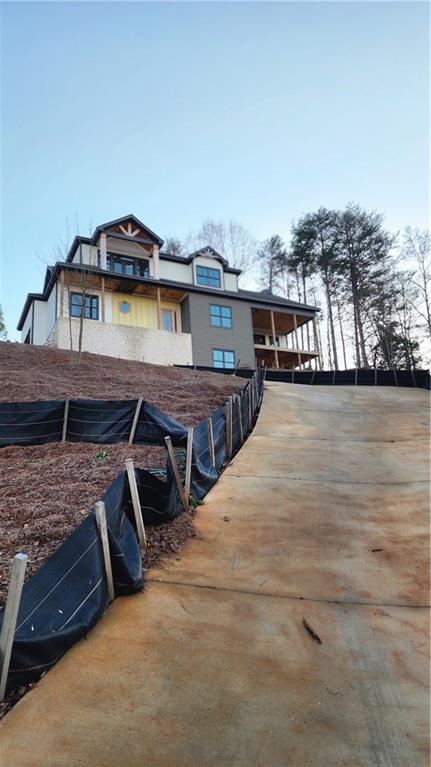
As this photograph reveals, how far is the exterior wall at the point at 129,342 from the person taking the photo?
19906mm

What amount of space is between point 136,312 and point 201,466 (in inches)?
733

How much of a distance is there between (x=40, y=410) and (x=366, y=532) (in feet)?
21.4

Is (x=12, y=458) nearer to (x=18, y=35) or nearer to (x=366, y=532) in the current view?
(x=366, y=532)

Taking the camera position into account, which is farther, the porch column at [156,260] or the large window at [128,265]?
the porch column at [156,260]

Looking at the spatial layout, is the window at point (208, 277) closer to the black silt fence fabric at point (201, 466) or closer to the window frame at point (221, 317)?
the window frame at point (221, 317)

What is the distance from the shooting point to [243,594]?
383 cm

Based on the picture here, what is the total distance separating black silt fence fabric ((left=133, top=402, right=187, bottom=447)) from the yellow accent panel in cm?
1482

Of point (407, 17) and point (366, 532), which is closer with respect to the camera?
point (366, 532)

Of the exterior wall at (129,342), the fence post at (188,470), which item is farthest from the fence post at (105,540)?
the exterior wall at (129,342)

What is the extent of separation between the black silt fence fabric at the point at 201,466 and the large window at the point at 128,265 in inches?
730

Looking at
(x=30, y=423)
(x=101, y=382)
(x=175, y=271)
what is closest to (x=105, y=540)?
(x=30, y=423)

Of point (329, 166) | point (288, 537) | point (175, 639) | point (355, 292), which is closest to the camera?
point (175, 639)

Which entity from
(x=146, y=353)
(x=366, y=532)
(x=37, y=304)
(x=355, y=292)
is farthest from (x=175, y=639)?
(x=355, y=292)

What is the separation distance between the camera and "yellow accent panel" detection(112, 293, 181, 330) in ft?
75.9
